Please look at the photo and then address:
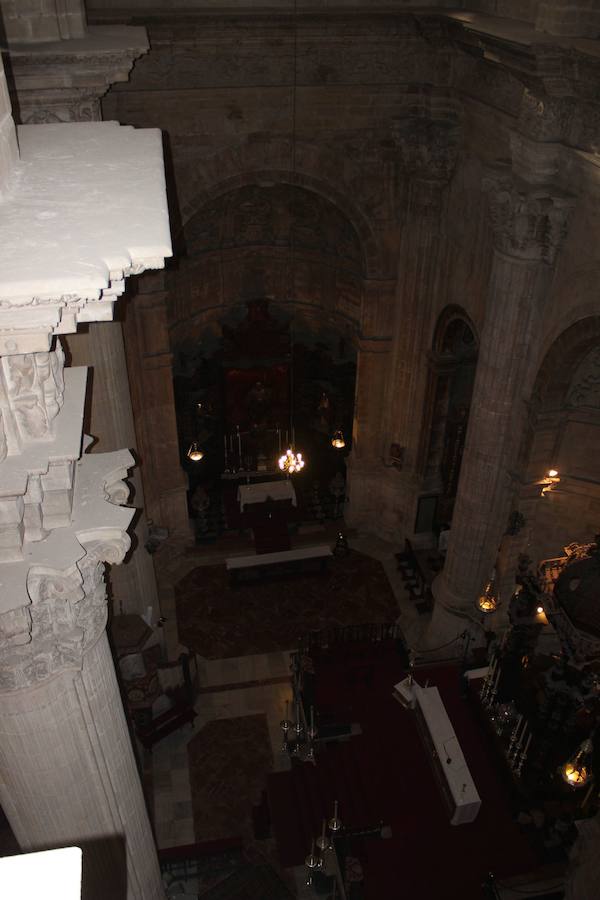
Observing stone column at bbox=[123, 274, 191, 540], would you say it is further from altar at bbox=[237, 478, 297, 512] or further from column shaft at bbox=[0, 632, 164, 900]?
column shaft at bbox=[0, 632, 164, 900]

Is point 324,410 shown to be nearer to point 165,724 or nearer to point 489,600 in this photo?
point 489,600

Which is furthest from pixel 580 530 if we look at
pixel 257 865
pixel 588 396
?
pixel 257 865

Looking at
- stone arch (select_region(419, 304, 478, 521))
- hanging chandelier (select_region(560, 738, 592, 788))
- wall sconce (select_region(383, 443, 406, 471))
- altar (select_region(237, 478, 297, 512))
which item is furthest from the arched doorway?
hanging chandelier (select_region(560, 738, 592, 788))

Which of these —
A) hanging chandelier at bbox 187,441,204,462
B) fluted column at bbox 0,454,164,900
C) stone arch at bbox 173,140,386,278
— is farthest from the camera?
hanging chandelier at bbox 187,441,204,462

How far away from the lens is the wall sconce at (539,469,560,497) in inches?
414

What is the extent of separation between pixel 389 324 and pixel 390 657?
18.9 ft

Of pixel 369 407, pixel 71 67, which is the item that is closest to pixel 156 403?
pixel 369 407

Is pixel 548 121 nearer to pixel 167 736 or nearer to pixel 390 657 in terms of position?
pixel 390 657

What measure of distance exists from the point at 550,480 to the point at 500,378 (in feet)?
5.33

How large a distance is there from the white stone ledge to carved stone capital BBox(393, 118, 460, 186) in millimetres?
8476

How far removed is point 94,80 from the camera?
7734 millimetres

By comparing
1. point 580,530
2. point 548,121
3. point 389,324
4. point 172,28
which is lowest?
point 580,530

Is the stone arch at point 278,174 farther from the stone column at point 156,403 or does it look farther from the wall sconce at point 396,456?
the wall sconce at point 396,456

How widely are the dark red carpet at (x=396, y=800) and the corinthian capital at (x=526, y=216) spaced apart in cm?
649
